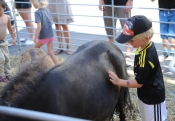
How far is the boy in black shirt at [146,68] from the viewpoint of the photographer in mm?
2346

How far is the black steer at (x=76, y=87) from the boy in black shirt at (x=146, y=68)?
19 cm

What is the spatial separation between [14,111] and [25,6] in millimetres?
5880

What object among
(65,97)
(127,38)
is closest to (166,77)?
(127,38)

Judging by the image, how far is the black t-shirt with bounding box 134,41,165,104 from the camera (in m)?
2.37

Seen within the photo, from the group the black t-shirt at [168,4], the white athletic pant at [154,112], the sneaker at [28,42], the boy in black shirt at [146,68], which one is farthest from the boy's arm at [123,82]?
the sneaker at [28,42]

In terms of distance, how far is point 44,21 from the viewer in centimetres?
477

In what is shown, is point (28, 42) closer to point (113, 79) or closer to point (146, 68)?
point (113, 79)

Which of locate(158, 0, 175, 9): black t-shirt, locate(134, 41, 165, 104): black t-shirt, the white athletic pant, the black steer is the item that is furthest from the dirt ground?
locate(158, 0, 175, 9): black t-shirt

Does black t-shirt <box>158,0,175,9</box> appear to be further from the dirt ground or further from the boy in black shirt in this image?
the boy in black shirt

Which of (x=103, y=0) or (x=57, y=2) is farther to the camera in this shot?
(x=57, y=2)

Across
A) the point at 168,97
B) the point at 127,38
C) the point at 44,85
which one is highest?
the point at 127,38

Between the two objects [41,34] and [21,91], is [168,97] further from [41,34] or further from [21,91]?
[21,91]

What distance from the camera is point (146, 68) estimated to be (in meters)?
2.36

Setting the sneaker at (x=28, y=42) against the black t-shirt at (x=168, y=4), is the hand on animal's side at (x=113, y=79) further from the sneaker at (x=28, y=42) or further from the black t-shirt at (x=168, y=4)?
the sneaker at (x=28, y=42)
